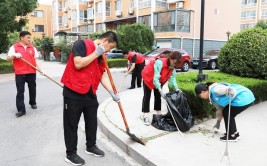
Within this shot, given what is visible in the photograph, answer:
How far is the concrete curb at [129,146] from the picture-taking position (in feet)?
11.8

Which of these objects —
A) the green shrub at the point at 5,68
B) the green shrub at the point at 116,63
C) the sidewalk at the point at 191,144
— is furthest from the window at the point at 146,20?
the sidewalk at the point at 191,144

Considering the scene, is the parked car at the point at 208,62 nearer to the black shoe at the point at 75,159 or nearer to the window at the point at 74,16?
the black shoe at the point at 75,159

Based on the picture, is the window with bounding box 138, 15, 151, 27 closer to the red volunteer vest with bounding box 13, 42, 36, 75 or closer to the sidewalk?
the red volunteer vest with bounding box 13, 42, 36, 75

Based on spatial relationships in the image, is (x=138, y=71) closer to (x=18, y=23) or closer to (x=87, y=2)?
(x=18, y=23)

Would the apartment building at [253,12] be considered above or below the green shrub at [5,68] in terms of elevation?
above

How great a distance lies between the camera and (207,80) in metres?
6.51

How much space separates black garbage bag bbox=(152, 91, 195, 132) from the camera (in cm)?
458

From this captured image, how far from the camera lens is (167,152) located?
3906mm

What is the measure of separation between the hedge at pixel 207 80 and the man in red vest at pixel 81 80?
2205 mm

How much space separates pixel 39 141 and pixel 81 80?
1.79m

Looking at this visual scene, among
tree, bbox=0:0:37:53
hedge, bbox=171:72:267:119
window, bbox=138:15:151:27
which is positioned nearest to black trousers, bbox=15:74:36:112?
hedge, bbox=171:72:267:119

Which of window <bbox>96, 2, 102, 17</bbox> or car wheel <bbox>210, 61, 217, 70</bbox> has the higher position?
window <bbox>96, 2, 102, 17</bbox>

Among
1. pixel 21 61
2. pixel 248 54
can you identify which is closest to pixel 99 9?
pixel 248 54

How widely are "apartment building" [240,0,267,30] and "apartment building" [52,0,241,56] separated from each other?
83.6 feet
